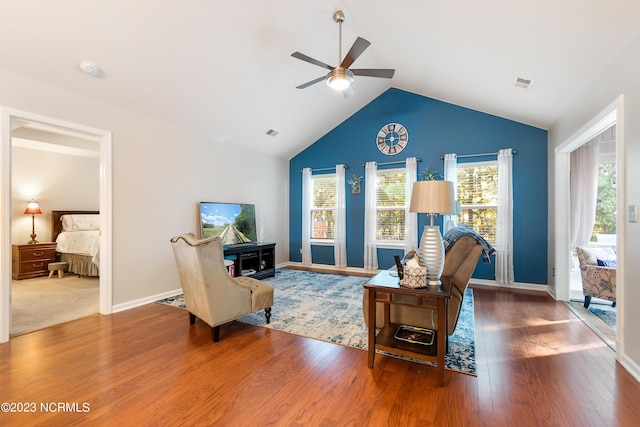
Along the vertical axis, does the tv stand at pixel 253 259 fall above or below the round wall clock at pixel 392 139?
below

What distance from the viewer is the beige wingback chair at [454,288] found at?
7.72 ft

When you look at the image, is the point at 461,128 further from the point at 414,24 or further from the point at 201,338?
the point at 201,338

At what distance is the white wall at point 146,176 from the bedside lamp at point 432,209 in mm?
3568

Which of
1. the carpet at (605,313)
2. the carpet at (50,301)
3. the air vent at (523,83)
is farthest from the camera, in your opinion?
the air vent at (523,83)

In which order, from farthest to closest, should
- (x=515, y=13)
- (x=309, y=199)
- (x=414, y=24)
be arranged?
(x=309, y=199) < (x=414, y=24) < (x=515, y=13)

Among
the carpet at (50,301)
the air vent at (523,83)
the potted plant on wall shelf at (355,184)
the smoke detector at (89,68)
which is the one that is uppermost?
the air vent at (523,83)

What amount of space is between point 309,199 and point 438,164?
2.82 m

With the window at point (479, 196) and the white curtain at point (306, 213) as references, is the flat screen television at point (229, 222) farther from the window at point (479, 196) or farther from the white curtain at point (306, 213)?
the window at point (479, 196)

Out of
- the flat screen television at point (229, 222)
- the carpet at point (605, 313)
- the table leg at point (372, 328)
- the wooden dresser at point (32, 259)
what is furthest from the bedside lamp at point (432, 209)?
the wooden dresser at point (32, 259)

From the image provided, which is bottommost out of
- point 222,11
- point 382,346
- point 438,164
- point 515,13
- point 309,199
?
point 382,346

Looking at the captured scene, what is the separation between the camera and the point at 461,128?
16.6 feet

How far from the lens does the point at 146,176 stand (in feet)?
12.8

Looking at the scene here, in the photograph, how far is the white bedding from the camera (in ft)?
17.1

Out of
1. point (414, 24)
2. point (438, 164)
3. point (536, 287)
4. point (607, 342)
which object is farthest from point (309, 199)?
point (607, 342)
